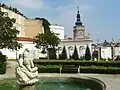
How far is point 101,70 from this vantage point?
27297 mm

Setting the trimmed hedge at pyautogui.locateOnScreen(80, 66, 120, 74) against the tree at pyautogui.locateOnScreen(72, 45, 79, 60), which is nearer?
the trimmed hedge at pyautogui.locateOnScreen(80, 66, 120, 74)

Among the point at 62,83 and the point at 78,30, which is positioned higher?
the point at 78,30

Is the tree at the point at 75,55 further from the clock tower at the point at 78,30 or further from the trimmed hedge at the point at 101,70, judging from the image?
the trimmed hedge at the point at 101,70

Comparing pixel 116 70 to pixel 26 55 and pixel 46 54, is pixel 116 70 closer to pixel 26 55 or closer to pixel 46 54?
pixel 26 55

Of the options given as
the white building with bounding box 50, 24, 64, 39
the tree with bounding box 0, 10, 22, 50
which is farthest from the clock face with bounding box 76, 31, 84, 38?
the tree with bounding box 0, 10, 22, 50

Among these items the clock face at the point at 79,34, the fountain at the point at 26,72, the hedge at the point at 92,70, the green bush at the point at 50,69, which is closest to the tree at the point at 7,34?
the green bush at the point at 50,69

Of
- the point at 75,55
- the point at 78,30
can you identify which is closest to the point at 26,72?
the point at 75,55

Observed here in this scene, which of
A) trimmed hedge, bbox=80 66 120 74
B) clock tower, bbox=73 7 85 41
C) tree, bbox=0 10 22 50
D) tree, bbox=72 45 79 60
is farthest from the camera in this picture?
clock tower, bbox=73 7 85 41

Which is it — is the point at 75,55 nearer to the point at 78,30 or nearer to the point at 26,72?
the point at 78,30

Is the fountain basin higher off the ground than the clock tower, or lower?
lower

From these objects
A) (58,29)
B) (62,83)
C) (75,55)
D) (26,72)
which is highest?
(58,29)

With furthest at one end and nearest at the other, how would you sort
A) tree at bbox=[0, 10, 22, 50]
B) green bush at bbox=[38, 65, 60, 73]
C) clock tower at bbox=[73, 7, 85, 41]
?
clock tower at bbox=[73, 7, 85, 41] → tree at bbox=[0, 10, 22, 50] → green bush at bbox=[38, 65, 60, 73]

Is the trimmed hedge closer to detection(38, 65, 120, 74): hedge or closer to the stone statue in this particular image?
detection(38, 65, 120, 74): hedge

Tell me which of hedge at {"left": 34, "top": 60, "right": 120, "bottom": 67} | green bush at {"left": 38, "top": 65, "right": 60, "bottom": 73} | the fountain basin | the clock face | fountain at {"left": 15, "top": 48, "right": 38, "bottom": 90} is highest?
the clock face
